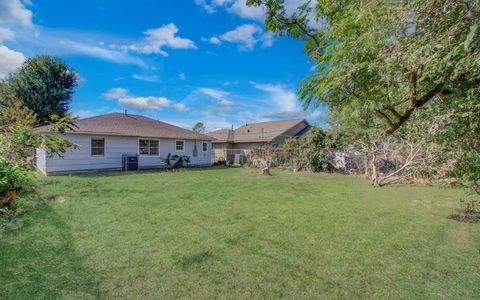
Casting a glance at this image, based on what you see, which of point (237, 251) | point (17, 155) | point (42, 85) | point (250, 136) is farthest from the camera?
point (250, 136)

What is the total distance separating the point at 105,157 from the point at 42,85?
12.9 m

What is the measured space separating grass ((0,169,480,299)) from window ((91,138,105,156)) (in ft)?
26.1

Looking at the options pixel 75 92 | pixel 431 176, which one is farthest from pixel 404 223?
pixel 75 92

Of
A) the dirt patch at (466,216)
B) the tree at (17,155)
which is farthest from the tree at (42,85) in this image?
the dirt patch at (466,216)

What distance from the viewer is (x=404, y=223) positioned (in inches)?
215

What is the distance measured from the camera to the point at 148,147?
55.0ft

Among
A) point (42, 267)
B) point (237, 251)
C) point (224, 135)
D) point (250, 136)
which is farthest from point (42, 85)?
point (237, 251)

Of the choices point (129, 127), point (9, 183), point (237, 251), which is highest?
point (129, 127)

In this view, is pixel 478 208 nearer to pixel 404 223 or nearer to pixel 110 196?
pixel 404 223

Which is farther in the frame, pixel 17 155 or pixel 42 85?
pixel 42 85

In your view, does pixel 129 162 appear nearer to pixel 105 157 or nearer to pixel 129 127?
pixel 105 157

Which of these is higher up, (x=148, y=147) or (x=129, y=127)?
(x=129, y=127)

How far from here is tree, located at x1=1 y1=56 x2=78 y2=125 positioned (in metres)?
21.3

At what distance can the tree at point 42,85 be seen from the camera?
840 inches
